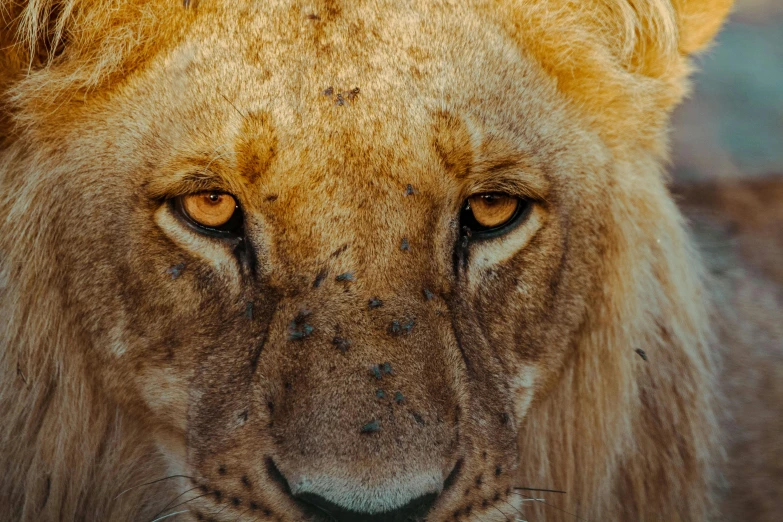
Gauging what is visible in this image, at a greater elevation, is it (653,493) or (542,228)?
(542,228)

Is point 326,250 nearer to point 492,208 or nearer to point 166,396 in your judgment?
point 492,208

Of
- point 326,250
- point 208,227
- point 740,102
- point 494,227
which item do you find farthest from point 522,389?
point 740,102

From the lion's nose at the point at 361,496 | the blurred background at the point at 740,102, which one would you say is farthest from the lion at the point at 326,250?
the blurred background at the point at 740,102

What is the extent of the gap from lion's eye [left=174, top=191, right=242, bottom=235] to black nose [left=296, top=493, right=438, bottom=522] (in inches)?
27.1

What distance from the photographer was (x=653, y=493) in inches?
120

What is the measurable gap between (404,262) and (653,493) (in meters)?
1.27

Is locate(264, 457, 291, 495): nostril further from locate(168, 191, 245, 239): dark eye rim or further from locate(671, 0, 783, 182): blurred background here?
locate(671, 0, 783, 182): blurred background

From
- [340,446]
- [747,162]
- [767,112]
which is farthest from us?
[767,112]

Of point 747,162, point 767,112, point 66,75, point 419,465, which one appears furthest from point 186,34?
point 767,112

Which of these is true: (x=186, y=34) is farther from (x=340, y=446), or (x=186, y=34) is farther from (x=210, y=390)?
(x=340, y=446)

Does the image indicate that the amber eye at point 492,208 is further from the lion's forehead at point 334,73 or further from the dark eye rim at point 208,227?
the dark eye rim at point 208,227

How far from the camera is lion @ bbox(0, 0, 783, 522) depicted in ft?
7.40

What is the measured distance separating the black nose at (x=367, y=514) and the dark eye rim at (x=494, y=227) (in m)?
0.71

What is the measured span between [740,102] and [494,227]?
14.8ft
